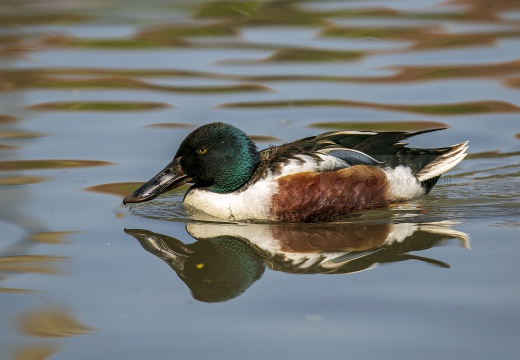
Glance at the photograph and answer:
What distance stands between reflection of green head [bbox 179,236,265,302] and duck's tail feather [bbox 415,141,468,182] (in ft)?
5.68

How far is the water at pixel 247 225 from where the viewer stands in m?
5.04

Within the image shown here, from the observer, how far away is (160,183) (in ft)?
23.6

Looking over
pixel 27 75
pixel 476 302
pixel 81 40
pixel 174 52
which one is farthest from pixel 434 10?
pixel 476 302

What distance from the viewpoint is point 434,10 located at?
1325 cm

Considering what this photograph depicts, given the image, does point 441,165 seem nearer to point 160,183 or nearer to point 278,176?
point 278,176

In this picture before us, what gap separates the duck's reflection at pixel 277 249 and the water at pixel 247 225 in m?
0.02

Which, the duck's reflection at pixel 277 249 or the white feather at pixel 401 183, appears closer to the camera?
the duck's reflection at pixel 277 249

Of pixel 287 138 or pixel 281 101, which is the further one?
pixel 281 101

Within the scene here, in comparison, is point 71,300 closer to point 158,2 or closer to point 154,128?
point 154,128

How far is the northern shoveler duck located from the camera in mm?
7094

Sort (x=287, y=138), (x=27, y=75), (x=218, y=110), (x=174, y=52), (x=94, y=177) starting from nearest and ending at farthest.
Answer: (x=94, y=177)
(x=287, y=138)
(x=218, y=110)
(x=27, y=75)
(x=174, y=52)

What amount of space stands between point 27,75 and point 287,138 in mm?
3579

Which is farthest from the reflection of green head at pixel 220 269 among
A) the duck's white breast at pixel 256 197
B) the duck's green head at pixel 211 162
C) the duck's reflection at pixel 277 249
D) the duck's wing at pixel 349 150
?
the duck's wing at pixel 349 150

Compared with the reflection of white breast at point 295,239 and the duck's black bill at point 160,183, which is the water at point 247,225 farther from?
the duck's black bill at point 160,183
